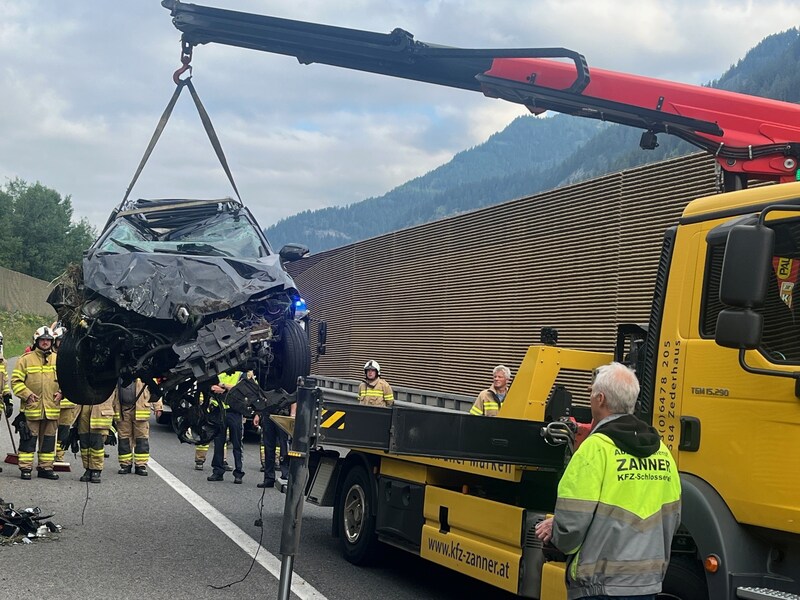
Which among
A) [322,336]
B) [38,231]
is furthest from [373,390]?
[38,231]

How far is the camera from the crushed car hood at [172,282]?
8.29m

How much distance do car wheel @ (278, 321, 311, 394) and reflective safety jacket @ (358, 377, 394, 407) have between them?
4.56m

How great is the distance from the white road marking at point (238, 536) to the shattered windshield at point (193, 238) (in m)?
2.54

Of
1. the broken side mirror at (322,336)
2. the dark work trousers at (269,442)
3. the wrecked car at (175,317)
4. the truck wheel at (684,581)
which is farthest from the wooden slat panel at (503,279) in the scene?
the dark work trousers at (269,442)

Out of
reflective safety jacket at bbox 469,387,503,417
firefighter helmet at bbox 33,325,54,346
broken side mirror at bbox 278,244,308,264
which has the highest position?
broken side mirror at bbox 278,244,308,264

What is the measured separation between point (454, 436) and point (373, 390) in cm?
696

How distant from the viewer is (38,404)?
13289 mm

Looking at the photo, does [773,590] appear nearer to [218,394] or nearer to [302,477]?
[302,477]

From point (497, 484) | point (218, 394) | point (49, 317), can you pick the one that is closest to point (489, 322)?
point (218, 394)

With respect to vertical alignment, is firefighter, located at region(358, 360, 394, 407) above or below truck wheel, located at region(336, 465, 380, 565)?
above

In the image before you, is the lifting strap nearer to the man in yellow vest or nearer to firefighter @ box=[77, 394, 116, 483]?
the man in yellow vest

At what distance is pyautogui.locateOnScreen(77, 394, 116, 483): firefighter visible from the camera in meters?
13.1

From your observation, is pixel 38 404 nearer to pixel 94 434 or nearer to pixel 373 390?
pixel 94 434

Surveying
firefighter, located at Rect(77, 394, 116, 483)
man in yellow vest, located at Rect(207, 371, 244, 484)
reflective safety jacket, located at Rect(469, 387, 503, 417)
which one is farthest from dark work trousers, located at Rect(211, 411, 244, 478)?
reflective safety jacket, located at Rect(469, 387, 503, 417)
